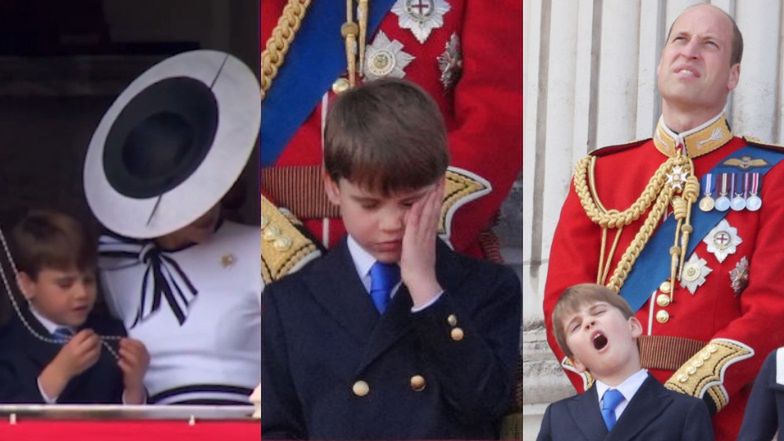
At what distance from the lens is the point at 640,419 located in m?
5.05

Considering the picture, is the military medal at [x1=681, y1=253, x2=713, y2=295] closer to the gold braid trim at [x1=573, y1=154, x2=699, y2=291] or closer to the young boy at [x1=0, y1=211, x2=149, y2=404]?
the gold braid trim at [x1=573, y1=154, x2=699, y2=291]

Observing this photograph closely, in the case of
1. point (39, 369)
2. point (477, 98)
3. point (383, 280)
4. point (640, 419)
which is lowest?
point (39, 369)

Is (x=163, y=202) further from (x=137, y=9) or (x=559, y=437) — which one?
(x=559, y=437)

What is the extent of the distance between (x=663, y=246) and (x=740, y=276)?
0.72ft

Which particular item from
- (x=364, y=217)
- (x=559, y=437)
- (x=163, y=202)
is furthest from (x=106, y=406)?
(x=559, y=437)

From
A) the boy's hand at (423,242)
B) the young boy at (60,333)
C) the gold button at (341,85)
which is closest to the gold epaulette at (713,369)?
the boy's hand at (423,242)

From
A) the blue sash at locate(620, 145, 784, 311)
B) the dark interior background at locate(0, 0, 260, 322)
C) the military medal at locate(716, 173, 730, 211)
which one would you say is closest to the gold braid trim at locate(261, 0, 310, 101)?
the dark interior background at locate(0, 0, 260, 322)

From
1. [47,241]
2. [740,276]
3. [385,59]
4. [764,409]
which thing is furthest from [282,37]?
[764,409]

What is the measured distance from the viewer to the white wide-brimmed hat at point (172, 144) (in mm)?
5883

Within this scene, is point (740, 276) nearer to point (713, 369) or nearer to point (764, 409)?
point (713, 369)

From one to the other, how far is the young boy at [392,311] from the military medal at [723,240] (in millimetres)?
540

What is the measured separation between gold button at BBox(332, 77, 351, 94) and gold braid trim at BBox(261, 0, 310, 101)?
161 mm

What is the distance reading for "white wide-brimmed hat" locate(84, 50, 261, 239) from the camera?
19.3 ft

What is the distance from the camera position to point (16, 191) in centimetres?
591
